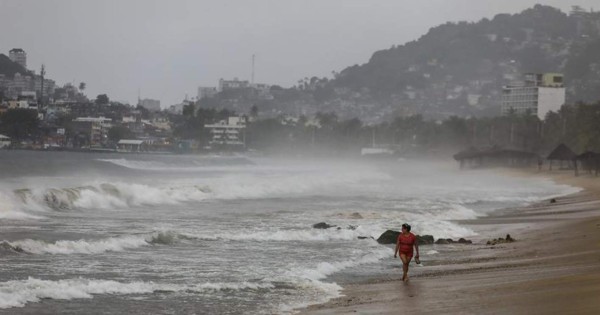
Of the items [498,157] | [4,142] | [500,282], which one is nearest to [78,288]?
[500,282]

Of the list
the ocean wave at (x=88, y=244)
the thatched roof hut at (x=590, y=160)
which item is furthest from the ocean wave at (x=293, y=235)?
the thatched roof hut at (x=590, y=160)

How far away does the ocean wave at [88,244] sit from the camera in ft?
67.9

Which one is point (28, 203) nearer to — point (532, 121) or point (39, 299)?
point (39, 299)

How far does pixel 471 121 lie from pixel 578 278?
161 meters

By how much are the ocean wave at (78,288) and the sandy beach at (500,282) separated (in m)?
2.29

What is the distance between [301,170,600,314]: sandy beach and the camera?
13.0 meters

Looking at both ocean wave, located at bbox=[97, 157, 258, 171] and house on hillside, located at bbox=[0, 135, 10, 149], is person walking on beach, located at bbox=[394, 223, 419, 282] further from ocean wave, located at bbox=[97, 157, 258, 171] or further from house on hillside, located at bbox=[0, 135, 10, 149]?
house on hillside, located at bbox=[0, 135, 10, 149]

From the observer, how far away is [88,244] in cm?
2181

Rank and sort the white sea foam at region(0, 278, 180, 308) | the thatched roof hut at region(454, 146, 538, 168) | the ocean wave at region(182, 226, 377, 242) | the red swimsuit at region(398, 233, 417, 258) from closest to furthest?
the white sea foam at region(0, 278, 180, 308) → the red swimsuit at region(398, 233, 417, 258) → the ocean wave at region(182, 226, 377, 242) → the thatched roof hut at region(454, 146, 538, 168)

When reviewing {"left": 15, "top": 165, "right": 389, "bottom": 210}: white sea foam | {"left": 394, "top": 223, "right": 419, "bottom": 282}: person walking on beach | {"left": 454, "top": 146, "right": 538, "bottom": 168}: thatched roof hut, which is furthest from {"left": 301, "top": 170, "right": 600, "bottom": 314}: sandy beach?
{"left": 454, "top": 146, "right": 538, "bottom": 168}: thatched roof hut

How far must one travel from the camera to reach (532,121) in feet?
475

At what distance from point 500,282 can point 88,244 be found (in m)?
9.98

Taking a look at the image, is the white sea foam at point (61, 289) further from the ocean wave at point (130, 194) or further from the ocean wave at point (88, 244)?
the ocean wave at point (130, 194)

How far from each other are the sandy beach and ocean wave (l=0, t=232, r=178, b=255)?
6.37 metres
